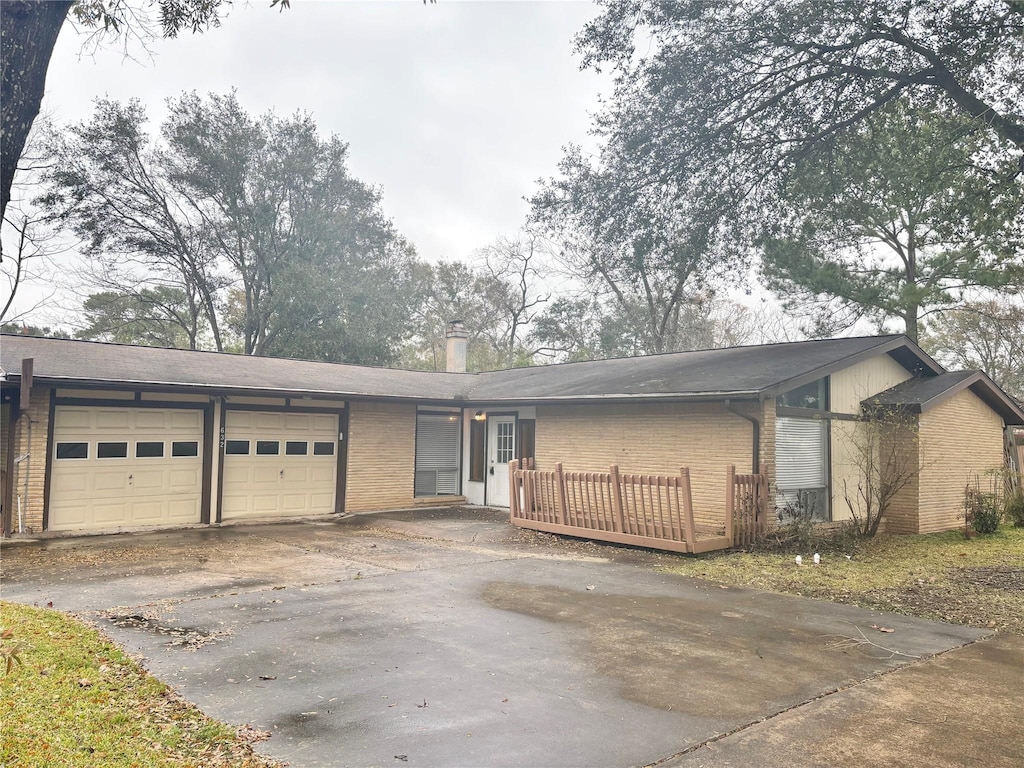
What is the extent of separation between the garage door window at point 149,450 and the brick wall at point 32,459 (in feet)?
4.71

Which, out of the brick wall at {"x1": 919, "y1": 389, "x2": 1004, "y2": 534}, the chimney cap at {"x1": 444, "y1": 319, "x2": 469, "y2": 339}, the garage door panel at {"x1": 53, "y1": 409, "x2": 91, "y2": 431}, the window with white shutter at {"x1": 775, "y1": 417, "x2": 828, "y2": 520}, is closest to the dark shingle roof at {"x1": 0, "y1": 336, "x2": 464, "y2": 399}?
the garage door panel at {"x1": 53, "y1": 409, "x2": 91, "y2": 431}

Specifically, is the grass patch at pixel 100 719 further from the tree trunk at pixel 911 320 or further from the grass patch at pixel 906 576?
the tree trunk at pixel 911 320

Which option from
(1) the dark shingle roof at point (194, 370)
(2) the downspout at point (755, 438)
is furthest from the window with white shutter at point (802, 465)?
(1) the dark shingle roof at point (194, 370)

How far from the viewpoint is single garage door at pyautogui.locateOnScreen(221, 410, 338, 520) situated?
13766 millimetres

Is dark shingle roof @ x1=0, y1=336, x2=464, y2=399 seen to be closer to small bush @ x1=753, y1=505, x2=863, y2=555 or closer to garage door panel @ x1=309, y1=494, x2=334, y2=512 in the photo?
garage door panel @ x1=309, y1=494, x2=334, y2=512

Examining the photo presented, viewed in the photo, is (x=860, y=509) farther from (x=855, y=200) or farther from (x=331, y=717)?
(x=331, y=717)

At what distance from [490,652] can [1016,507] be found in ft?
45.2

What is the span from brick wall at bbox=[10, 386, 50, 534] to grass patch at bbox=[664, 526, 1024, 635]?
33.7ft

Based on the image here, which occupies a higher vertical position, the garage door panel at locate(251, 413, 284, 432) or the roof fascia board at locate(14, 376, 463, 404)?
the roof fascia board at locate(14, 376, 463, 404)

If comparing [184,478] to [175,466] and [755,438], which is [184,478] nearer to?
[175,466]

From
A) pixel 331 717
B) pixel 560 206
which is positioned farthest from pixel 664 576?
pixel 560 206

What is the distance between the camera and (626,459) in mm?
13289

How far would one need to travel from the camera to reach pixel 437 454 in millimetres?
17312

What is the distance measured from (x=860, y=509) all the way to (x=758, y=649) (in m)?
8.24
